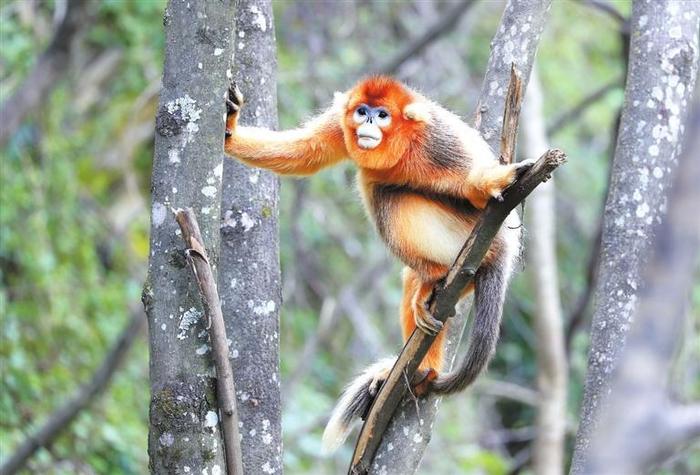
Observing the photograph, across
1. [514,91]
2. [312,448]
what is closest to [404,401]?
[514,91]

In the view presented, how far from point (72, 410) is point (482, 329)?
88.4 inches

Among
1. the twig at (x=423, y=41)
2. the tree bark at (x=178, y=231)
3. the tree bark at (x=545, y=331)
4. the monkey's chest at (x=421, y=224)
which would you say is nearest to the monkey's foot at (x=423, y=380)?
the monkey's chest at (x=421, y=224)

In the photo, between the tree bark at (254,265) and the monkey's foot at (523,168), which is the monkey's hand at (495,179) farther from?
the tree bark at (254,265)

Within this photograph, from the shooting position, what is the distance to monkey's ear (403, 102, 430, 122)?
3.62m

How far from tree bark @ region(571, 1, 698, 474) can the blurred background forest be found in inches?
103

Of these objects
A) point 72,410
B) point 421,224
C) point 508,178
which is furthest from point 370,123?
point 72,410

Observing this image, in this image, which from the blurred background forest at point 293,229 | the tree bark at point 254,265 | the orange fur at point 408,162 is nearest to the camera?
the tree bark at point 254,265

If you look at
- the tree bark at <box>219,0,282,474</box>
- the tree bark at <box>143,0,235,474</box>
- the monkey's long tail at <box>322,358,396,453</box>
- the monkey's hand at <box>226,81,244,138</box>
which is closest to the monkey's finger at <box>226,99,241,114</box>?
the monkey's hand at <box>226,81,244,138</box>

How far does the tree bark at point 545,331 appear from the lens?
25.1ft

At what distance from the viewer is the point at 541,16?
12.2ft

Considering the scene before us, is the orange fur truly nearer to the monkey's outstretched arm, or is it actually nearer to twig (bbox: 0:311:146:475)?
the monkey's outstretched arm

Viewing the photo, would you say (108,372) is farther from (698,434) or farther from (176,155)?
(698,434)

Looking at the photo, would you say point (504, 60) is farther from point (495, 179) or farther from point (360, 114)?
point (495, 179)

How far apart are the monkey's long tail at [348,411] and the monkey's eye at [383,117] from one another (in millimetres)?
919
